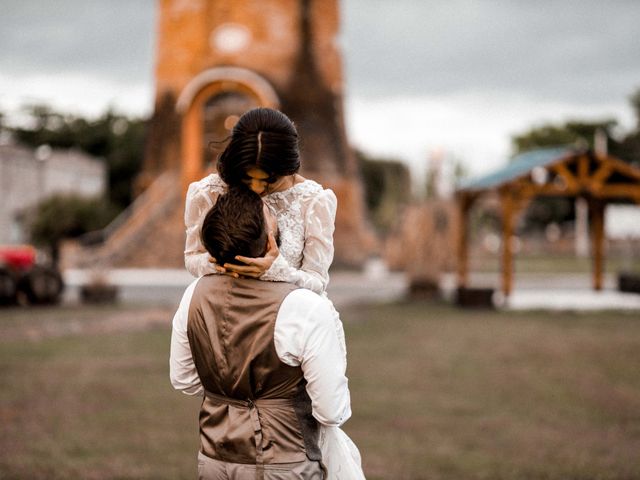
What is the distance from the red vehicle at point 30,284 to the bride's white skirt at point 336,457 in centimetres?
1572

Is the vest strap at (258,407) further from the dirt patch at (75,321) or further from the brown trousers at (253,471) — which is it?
the dirt patch at (75,321)

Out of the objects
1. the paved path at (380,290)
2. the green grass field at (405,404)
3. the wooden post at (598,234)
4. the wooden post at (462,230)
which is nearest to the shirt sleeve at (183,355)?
the green grass field at (405,404)

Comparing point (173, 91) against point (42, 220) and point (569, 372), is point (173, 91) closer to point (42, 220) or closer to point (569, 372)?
point (42, 220)

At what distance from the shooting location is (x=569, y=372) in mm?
9336

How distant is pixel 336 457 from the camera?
2.53 m

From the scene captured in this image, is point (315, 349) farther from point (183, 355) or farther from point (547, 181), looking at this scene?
point (547, 181)

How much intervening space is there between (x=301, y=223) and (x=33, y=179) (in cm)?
4226

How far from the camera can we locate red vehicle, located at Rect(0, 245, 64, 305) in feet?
55.8

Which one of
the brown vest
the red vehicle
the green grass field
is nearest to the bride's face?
the brown vest

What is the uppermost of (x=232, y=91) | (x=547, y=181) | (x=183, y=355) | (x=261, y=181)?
(x=232, y=91)

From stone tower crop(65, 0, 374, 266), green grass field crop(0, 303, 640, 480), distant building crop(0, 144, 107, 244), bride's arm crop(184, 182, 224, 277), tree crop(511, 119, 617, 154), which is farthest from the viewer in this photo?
tree crop(511, 119, 617, 154)

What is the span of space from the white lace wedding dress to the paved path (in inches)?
541

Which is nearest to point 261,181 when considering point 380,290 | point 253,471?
point 253,471

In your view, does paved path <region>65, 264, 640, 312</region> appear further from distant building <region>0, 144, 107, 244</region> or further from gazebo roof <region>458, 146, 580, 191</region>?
distant building <region>0, 144, 107, 244</region>
